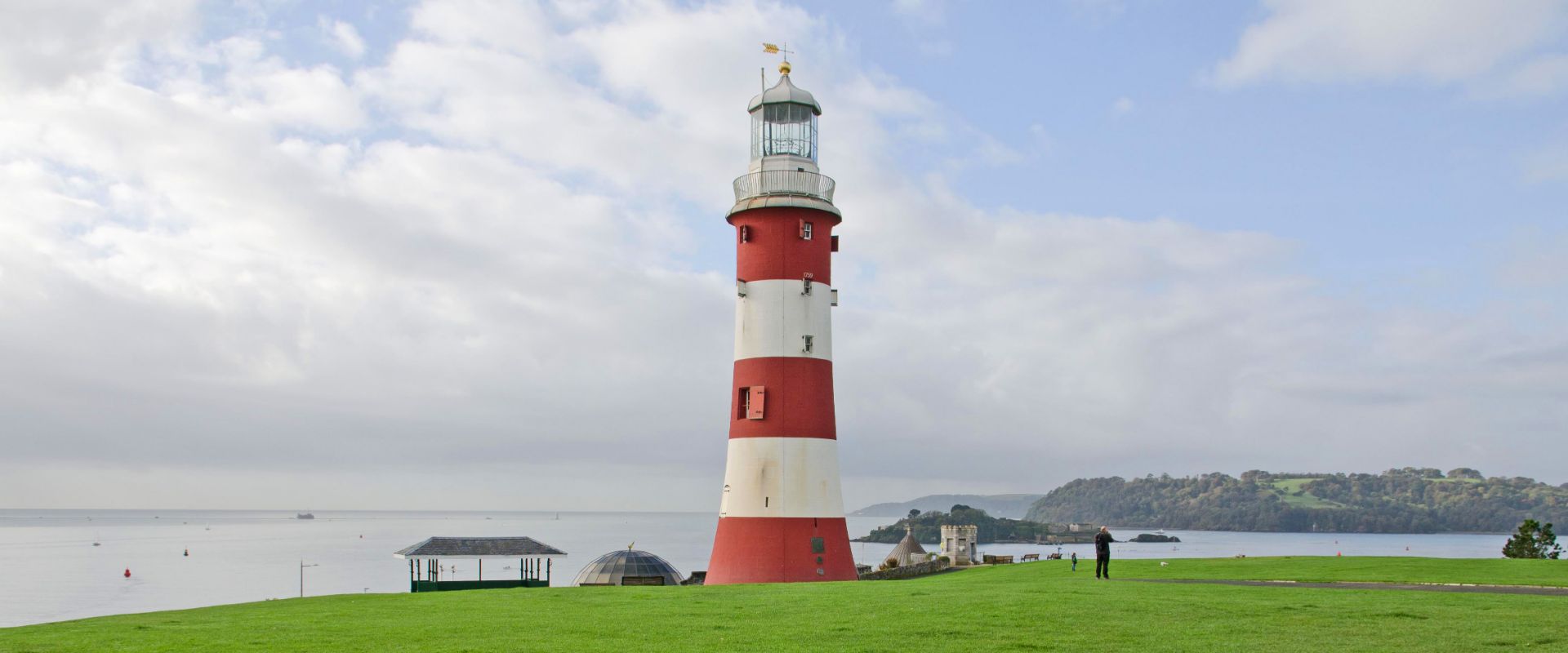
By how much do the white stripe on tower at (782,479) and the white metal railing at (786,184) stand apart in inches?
225

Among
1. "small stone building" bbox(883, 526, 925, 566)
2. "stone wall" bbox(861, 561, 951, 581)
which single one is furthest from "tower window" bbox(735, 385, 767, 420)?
"small stone building" bbox(883, 526, 925, 566)

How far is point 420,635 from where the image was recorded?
46.6ft

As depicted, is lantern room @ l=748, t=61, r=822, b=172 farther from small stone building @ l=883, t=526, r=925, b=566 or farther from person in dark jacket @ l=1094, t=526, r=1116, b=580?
small stone building @ l=883, t=526, r=925, b=566

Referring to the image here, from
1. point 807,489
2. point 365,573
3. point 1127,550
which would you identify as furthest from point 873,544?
point 807,489

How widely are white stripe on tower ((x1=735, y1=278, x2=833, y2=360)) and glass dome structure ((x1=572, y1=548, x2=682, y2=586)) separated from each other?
34.4 feet

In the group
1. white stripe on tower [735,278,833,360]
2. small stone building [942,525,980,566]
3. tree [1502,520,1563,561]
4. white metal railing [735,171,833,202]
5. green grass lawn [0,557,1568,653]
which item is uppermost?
white metal railing [735,171,833,202]

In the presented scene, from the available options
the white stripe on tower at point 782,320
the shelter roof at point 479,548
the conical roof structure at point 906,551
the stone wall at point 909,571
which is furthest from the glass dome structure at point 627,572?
the conical roof structure at point 906,551

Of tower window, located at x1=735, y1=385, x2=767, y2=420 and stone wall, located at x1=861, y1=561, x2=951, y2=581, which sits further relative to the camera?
stone wall, located at x1=861, y1=561, x2=951, y2=581

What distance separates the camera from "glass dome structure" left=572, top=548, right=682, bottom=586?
32.9 meters

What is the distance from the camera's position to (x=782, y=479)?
24.5m

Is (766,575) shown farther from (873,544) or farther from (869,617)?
(873,544)

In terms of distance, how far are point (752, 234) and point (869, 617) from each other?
39.8 feet

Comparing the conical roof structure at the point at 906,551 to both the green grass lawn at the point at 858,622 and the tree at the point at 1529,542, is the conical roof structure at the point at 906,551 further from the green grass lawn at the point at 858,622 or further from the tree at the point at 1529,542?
the green grass lawn at the point at 858,622

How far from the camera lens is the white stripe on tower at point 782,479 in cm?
2447
